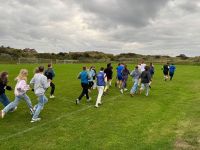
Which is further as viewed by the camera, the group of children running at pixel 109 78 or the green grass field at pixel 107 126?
the group of children running at pixel 109 78

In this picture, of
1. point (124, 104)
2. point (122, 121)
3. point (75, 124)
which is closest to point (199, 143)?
point (122, 121)

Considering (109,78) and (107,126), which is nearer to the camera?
(107,126)

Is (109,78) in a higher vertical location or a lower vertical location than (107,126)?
higher

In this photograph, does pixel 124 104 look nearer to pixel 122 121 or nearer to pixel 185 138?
pixel 122 121

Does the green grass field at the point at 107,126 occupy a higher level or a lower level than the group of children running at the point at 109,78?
lower

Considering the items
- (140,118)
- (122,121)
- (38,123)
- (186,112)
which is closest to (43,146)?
(38,123)

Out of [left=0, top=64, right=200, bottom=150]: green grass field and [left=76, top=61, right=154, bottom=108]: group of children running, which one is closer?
[left=0, top=64, right=200, bottom=150]: green grass field

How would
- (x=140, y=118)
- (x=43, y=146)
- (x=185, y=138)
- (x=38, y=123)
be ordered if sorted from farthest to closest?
(x=140, y=118)
(x=38, y=123)
(x=185, y=138)
(x=43, y=146)

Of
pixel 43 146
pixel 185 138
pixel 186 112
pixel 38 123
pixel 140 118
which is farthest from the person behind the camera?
pixel 186 112

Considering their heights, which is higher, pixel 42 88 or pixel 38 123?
pixel 42 88

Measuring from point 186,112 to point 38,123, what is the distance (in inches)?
298

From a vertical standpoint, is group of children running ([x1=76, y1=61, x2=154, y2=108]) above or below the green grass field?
above

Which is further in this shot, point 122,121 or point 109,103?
point 109,103

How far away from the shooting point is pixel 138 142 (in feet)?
35.8
